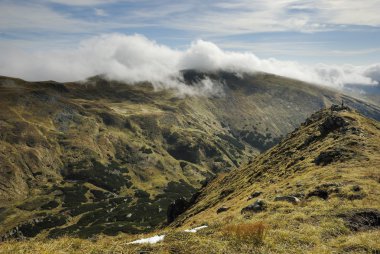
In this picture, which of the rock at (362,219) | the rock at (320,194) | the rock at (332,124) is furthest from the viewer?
the rock at (332,124)

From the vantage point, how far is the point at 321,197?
120ft

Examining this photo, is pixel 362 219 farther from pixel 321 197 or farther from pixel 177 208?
pixel 177 208

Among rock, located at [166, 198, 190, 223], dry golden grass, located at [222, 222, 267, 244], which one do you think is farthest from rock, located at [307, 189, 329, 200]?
rock, located at [166, 198, 190, 223]

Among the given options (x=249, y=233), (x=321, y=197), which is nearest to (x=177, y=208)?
(x=321, y=197)

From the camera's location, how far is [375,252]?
17.4 meters

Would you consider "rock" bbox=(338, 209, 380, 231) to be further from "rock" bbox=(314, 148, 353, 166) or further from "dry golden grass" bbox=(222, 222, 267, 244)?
"rock" bbox=(314, 148, 353, 166)

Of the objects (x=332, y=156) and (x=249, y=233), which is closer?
(x=249, y=233)

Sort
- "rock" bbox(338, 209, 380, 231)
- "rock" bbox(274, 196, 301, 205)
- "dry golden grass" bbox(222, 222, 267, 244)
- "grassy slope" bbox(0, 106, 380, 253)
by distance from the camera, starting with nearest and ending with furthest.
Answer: "grassy slope" bbox(0, 106, 380, 253) < "dry golden grass" bbox(222, 222, 267, 244) < "rock" bbox(338, 209, 380, 231) < "rock" bbox(274, 196, 301, 205)

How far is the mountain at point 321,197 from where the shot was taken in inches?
755

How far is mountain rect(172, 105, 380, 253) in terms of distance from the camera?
62.9 feet

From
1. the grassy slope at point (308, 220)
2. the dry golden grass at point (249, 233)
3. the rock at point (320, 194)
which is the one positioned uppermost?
the dry golden grass at point (249, 233)

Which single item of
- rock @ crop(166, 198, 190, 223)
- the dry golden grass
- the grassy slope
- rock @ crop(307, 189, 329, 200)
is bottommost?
rock @ crop(166, 198, 190, 223)

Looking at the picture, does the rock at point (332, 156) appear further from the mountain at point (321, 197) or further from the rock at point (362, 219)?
the rock at point (362, 219)

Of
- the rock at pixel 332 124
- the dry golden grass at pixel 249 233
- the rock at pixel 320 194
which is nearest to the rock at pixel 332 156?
the rock at pixel 332 124
